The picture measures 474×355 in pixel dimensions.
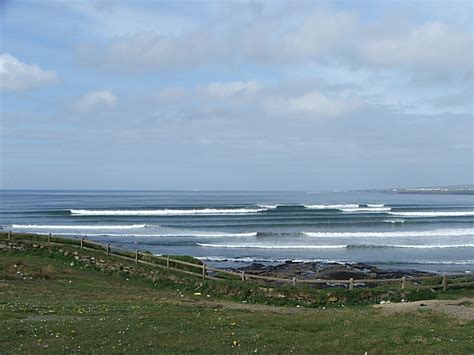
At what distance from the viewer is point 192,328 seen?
11.5 metres

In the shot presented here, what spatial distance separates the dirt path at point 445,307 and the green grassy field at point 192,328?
1.83 ft

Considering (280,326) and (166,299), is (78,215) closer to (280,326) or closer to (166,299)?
(166,299)

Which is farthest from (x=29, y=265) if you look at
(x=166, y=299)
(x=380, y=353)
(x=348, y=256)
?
(x=348, y=256)

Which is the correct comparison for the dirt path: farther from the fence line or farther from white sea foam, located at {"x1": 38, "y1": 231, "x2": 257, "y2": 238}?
white sea foam, located at {"x1": 38, "y1": 231, "x2": 257, "y2": 238}

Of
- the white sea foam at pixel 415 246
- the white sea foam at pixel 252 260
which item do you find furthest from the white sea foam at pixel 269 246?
the white sea foam at pixel 252 260

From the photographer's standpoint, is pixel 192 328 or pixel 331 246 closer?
pixel 192 328

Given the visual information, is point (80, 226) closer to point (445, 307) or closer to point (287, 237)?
point (287, 237)

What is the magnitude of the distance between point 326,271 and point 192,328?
17556mm

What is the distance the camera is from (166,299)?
17781mm

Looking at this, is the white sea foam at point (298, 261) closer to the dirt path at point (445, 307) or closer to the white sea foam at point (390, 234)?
the white sea foam at point (390, 234)

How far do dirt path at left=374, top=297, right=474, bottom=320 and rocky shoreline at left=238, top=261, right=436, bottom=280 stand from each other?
8.81 meters

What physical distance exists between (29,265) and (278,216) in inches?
1837

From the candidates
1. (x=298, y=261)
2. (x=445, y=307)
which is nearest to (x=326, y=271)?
(x=298, y=261)

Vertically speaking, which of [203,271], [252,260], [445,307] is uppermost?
[203,271]
